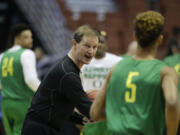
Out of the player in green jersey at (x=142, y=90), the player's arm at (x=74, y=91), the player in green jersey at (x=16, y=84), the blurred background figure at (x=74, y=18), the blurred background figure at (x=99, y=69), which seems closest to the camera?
the player in green jersey at (x=142, y=90)

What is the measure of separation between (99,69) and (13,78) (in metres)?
1.17

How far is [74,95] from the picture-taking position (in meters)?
3.29

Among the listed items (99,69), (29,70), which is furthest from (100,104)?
(99,69)

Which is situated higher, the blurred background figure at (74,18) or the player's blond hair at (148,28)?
the player's blond hair at (148,28)

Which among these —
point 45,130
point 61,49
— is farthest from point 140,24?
point 61,49

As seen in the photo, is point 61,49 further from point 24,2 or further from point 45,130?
point 45,130

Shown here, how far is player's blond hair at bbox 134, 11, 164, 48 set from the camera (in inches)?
104

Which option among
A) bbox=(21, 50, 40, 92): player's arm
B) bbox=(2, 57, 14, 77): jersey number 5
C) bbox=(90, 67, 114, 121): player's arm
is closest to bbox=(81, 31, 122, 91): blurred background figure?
bbox=(21, 50, 40, 92): player's arm

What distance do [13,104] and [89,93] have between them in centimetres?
187

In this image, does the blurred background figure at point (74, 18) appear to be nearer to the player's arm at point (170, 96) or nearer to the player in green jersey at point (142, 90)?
the player in green jersey at point (142, 90)

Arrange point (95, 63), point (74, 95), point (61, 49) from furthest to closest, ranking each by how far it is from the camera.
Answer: point (61, 49)
point (95, 63)
point (74, 95)

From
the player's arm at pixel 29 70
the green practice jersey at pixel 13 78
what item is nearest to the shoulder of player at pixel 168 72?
the player's arm at pixel 29 70

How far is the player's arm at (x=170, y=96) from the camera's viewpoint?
8.03 feet

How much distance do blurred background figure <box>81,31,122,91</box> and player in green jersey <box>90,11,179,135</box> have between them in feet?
9.95
